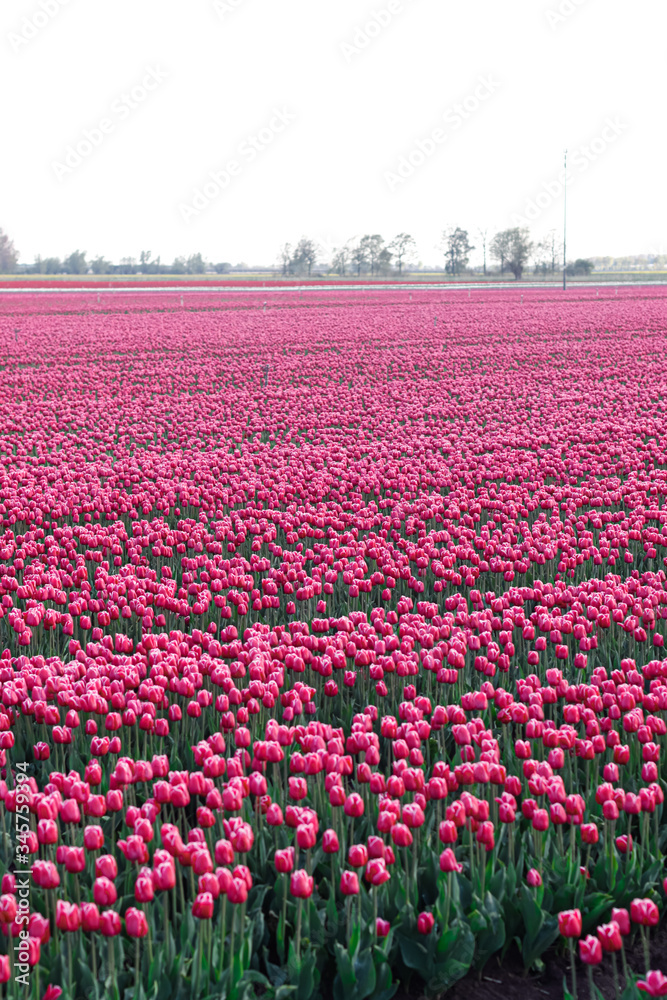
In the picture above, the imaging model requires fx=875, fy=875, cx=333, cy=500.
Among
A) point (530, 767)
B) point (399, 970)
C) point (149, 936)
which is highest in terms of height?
point (530, 767)

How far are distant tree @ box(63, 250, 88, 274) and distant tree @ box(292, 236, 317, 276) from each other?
1066 inches

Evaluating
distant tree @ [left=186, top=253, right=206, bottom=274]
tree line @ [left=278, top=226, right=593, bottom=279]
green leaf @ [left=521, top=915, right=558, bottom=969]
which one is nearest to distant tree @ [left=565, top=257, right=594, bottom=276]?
tree line @ [left=278, top=226, right=593, bottom=279]

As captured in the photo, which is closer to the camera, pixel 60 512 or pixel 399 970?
pixel 399 970

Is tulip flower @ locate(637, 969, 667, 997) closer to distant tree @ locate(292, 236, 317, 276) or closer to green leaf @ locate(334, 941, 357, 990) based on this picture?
green leaf @ locate(334, 941, 357, 990)

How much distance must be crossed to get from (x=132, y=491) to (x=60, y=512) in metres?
1.21

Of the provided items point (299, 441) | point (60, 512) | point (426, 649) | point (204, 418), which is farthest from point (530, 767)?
point (204, 418)

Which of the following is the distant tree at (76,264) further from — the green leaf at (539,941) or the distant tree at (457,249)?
the green leaf at (539,941)

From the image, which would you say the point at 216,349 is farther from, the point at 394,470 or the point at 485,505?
the point at 485,505

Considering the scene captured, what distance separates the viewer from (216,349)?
86.4ft

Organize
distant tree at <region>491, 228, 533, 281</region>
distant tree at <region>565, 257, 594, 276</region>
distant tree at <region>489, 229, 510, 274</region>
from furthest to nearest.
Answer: distant tree at <region>489, 229, 510, 274</region>, distant tree at <region>565, 257, 594, 276</region>, distant tree at <region>491, 228, 533, 281</region>

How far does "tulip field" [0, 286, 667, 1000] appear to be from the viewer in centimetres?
311

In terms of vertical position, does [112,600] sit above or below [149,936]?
above

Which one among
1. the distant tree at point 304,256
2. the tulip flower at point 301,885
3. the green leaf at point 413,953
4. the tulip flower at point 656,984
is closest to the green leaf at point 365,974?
the green leaf at point 413,953

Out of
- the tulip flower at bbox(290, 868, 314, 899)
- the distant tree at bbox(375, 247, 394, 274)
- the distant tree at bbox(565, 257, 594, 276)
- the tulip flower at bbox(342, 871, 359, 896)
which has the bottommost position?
the tulip flower at bbox(342, 871, 359, 896)
